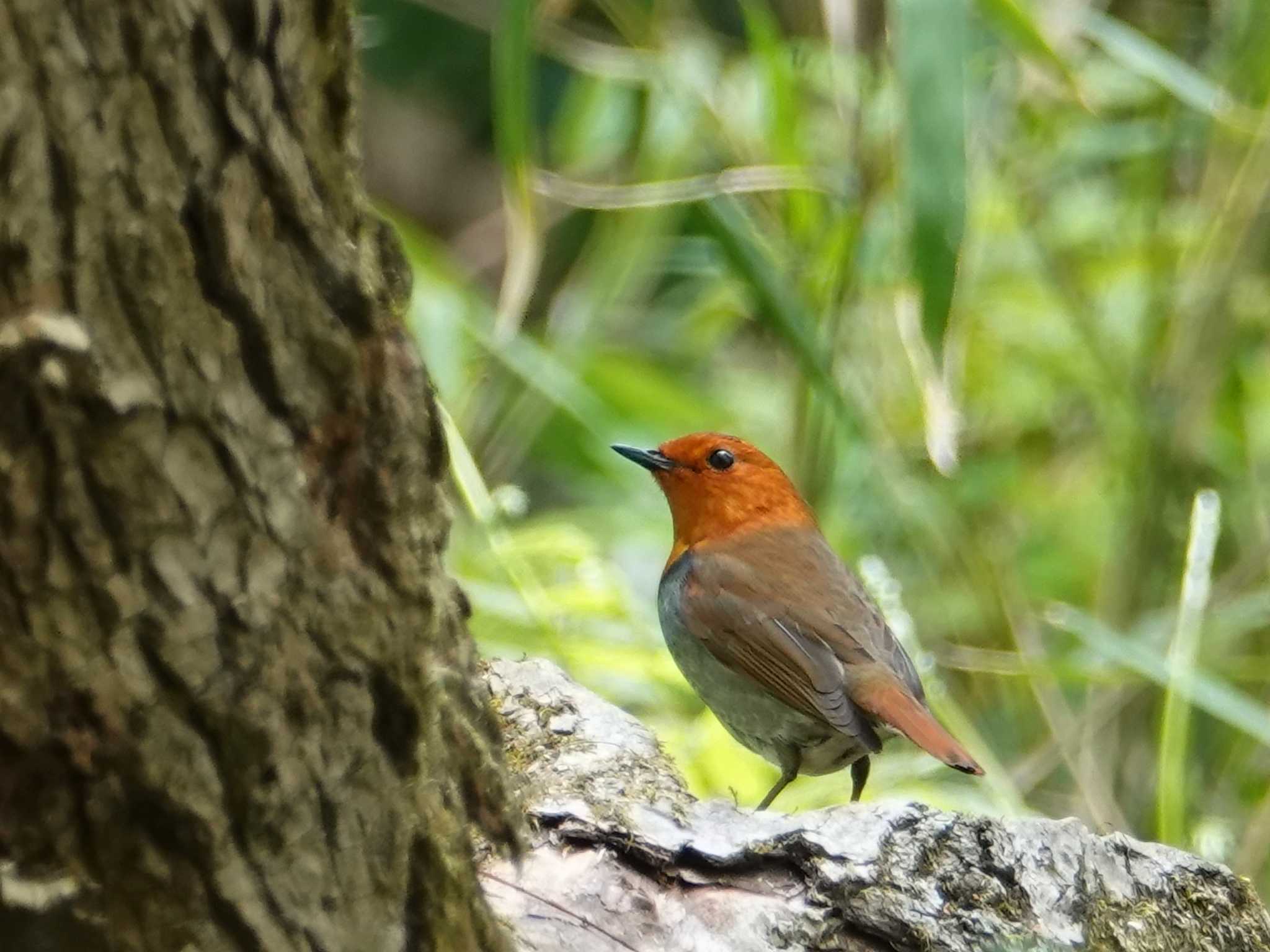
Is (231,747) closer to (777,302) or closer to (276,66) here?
(276,66)

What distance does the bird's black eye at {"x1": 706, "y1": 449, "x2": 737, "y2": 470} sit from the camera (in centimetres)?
360

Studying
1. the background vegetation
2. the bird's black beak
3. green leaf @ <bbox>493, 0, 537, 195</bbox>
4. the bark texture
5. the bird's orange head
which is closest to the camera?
the bark texture

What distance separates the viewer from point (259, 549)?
1159 millimetres

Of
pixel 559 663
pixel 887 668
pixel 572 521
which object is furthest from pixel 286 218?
pixel 572 521

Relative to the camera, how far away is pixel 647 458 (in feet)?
11.6

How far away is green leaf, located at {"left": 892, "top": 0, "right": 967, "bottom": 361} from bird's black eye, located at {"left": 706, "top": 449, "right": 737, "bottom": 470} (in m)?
1.43

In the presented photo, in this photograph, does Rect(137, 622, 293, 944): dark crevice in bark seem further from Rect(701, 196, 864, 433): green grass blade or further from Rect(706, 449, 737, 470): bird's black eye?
Rect(706, 449, 737, 470): bird's black eye

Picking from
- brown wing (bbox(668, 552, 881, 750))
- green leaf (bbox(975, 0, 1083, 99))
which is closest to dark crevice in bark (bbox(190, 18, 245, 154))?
green leaf (bbox(975, 0, 1083, 99))

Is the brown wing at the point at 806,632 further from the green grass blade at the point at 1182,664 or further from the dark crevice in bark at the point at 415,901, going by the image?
the dark crevice in bark at the point at 415,901

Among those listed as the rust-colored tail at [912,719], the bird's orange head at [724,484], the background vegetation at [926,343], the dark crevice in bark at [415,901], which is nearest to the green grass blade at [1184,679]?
the background vegetation at [926,343]

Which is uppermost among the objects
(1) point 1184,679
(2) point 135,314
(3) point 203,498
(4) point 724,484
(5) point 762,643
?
(2) point 135,314

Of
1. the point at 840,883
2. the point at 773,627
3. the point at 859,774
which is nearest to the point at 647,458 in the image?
the point at 773,627

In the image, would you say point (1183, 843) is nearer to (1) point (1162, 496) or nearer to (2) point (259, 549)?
(1) point (1162, 496)

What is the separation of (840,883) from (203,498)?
3.02 feet
